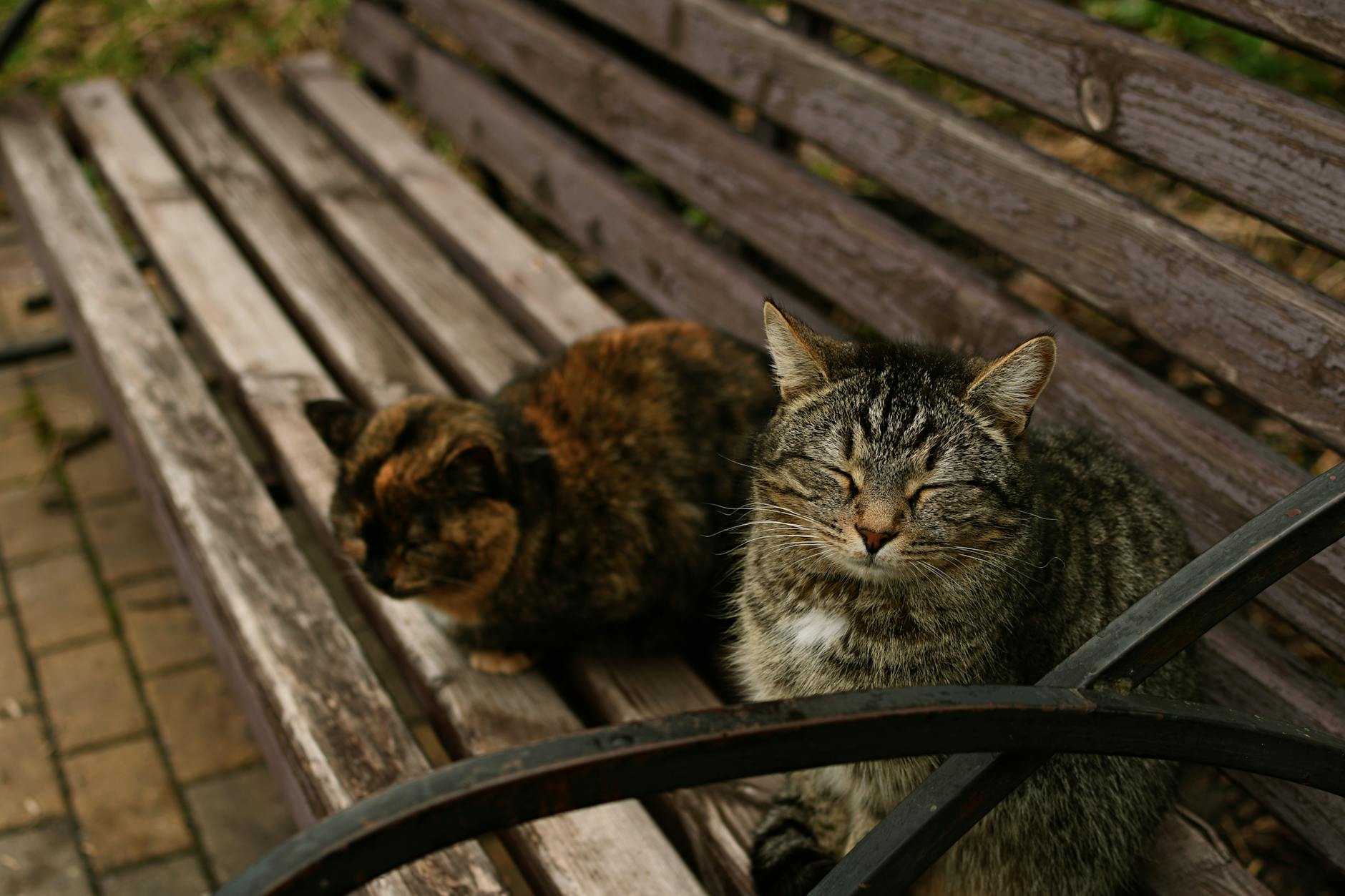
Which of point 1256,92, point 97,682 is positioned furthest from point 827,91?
point 97,682

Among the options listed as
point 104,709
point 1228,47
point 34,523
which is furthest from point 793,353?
point 1228,47

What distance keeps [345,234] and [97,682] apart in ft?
4.93

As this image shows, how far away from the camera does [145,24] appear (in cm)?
647

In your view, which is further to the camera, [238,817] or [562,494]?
[238,817]

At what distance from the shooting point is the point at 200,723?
348 cm

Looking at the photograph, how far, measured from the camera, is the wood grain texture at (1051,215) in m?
2.10

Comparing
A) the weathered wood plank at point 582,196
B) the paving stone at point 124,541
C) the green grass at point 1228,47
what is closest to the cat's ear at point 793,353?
the weathered wood plank at point 582,196

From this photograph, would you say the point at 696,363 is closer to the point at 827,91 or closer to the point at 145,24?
the point at 827,91

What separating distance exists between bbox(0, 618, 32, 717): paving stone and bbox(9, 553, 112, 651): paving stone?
0.13 ft

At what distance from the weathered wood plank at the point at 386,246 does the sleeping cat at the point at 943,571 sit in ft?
4.40

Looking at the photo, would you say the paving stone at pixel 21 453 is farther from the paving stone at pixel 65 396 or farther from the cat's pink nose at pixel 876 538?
the cat's pink nose at pixel 876 538

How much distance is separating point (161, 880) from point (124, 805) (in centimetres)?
29

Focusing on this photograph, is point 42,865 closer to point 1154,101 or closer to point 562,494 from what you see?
point 562,494

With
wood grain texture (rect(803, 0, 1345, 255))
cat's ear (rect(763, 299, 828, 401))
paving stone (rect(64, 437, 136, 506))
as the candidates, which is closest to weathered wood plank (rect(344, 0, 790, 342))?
wood grain texture (rect(803, 0, 1345, 255))
